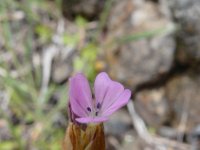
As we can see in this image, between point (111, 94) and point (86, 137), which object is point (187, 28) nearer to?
point (111, 94)

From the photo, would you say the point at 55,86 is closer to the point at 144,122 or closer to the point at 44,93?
the point at 44,93

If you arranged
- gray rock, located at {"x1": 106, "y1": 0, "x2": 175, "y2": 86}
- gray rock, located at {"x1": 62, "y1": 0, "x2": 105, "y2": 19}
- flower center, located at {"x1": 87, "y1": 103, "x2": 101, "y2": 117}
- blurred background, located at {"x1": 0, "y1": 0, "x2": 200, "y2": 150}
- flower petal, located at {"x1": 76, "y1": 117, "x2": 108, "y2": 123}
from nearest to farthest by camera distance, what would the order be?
flower petal, located at {"x1": 76, "y1": 117, "x2": 108, "y2": 123} → flower center, located at {"x1": 87, "y1": 103, "x2": 101, "y2": 117} → blurred background, located at {"x1": 0, "y1": 0, "x2": 200, "y2": 150} → gray rock, located at {"x1": 106, "y1": 0, "x2": 175, "y2": 86} → gray rock, located at {"x1": 62, "y1": 0, "x2": 105, "y2": 19}

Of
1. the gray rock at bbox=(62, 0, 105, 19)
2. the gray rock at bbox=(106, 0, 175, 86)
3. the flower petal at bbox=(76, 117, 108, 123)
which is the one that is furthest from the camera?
the gray rock at bbox=(62, 0, 105, 19)

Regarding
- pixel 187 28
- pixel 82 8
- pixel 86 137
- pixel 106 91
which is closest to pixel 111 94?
pixel 106 91

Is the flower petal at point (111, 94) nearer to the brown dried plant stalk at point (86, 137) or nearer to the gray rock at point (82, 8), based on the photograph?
the brown dried plant stalk at point (86, 137)

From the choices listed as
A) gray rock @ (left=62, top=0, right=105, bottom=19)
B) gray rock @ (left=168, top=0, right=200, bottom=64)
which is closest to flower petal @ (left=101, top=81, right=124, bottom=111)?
gray rock @ (left=168, top=0, right=200, bottom=64)

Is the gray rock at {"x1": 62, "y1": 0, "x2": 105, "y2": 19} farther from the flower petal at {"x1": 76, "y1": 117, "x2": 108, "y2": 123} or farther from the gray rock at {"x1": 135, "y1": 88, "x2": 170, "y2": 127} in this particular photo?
the flower petal at {"x1": 76, "y1": 117, "x2": 108, "y2": 123}

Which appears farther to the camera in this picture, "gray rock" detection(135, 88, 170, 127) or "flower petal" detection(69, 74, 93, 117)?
"gray rock" detection(135, 88, 170, 127)
